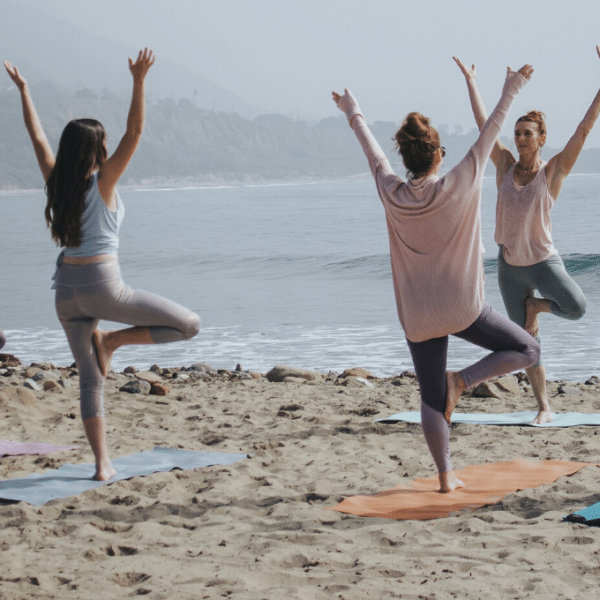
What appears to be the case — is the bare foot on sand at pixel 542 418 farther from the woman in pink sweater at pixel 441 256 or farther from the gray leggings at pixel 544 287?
the woman in pink sweater at pixel 441 256

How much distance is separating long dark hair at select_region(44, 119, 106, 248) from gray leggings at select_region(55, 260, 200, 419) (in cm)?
19

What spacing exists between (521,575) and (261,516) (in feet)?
4.40

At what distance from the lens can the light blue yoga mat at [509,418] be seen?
5.60 m

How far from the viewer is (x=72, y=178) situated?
3773 millimetres

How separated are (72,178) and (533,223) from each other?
2.92m

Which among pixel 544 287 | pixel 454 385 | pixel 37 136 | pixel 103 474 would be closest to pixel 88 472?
pixel 103 474

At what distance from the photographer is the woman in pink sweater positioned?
339cm

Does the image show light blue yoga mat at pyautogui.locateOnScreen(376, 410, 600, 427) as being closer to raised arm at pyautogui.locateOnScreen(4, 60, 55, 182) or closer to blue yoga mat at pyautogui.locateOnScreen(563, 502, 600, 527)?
blue yoga mat at pyautogui.locateOnScreen(563, 502, 600, 527)

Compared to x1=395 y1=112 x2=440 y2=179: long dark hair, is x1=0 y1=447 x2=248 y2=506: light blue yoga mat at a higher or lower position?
lower

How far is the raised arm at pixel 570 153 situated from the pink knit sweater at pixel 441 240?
1.36 meters

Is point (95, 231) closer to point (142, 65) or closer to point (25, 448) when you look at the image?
point (142, 65)

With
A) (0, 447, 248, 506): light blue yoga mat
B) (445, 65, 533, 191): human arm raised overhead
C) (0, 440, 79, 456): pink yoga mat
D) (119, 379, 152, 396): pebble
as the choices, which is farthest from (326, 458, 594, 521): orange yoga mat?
(119, 379, 152, 396): pebble

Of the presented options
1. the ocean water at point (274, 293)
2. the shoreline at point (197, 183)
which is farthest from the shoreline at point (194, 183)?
the ocean water at point (274, 293)

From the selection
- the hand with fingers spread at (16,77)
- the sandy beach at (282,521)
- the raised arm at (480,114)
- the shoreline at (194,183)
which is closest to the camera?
the sandy beach at (282,521)
